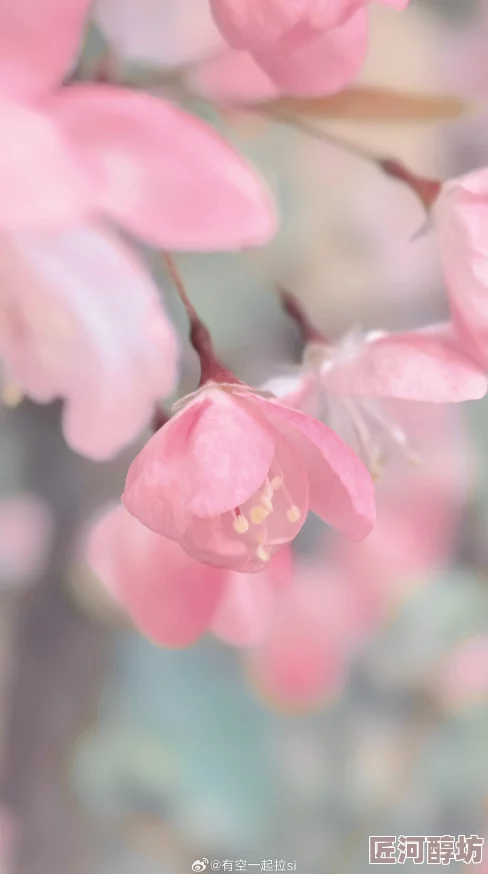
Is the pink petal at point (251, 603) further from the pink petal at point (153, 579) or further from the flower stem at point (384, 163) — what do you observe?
the flower stem at point (384, 163)

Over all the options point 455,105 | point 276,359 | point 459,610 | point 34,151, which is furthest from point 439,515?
point 34,151

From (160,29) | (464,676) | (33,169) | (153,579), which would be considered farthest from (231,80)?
(464,676)

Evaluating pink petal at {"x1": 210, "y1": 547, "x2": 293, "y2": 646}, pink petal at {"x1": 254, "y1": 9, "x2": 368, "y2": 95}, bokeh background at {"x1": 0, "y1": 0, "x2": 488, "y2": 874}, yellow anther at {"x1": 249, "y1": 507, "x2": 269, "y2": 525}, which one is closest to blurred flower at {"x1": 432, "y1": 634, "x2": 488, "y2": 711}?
bokeh background at {"x1": 0, "y1": 0, "x2": 488, "y2": 874}

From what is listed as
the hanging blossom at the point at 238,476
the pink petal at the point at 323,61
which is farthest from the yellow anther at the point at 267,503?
the pink petal at the point at 323,61

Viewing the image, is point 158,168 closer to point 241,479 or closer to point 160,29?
point 160,29

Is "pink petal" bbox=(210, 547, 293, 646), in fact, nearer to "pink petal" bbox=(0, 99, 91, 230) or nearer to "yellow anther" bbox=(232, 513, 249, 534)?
"yellow anther" bbox=(232, 513, 249, 534)
